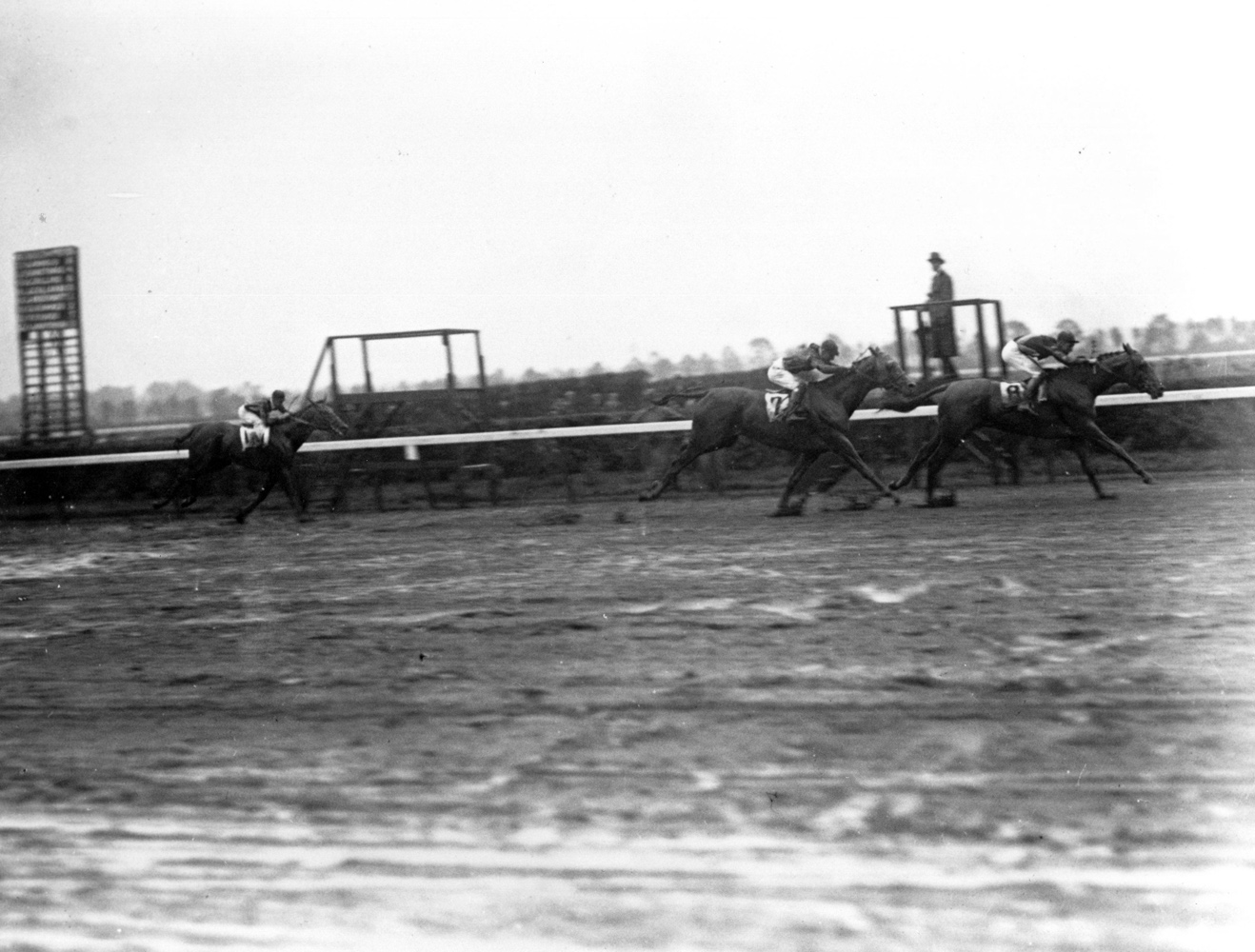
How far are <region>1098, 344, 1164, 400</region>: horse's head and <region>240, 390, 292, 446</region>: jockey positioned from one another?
8047 millimetres

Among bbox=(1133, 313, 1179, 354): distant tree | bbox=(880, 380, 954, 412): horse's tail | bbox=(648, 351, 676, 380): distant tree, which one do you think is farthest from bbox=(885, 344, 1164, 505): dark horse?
bbox=(648, 351, 676, 380): distant tree

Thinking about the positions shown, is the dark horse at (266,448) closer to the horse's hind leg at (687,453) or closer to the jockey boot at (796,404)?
the horse's hind leg at (687,453)

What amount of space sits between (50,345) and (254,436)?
3957mm

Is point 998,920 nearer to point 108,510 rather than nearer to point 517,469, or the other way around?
point 517,469

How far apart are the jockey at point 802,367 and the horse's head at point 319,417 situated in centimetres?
486

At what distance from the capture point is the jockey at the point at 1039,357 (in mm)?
12680

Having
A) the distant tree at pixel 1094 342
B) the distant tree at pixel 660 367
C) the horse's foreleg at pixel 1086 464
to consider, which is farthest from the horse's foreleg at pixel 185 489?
the distant tree at pixel 1094 342

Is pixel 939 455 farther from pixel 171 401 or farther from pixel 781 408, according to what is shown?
pixel 171 401

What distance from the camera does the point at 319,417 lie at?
49.4ft

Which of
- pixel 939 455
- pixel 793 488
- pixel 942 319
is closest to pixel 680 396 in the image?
pixel 793 488

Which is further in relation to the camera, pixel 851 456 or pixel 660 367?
pixel 660 367

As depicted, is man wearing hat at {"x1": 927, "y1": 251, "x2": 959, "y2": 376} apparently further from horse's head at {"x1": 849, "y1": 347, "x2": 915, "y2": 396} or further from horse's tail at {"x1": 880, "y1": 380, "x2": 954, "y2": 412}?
horse's head at {"x1": 849, "y1": 347, "x2": 915, "y2": 396}

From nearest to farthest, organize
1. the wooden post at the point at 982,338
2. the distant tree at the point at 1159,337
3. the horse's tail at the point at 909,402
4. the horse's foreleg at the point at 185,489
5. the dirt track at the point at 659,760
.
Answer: the dirt track at the point at 659,760 → the horse's tail at the point at 909,402 → the wooden post at the point at 982,338 → the distant tree at the point at 1159,337 → the horse's foreleg at the point at 185,489

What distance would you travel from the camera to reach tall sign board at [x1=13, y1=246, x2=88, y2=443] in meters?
14.9
